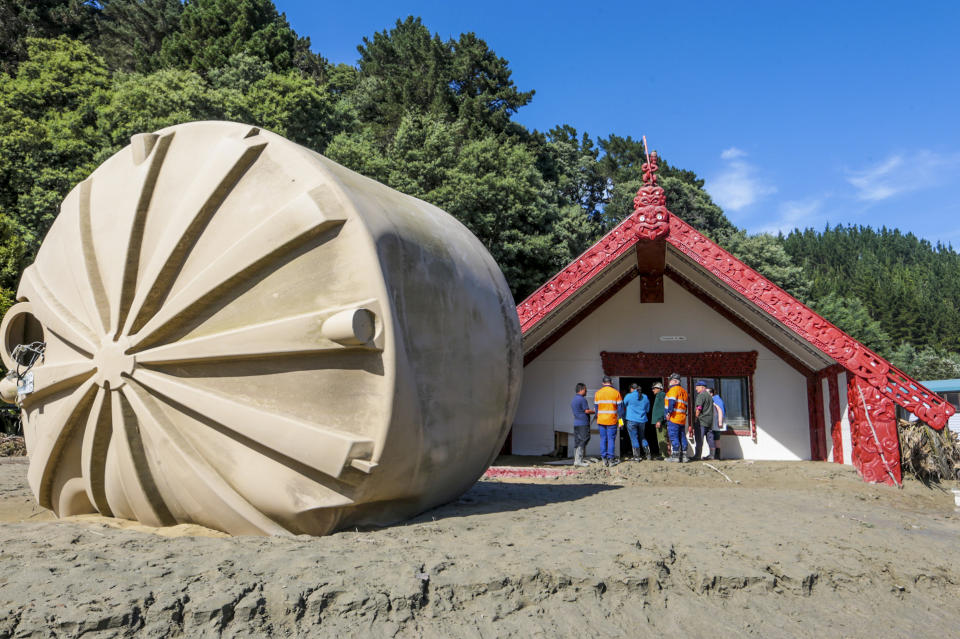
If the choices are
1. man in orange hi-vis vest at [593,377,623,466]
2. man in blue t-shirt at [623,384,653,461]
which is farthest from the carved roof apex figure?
man in blue t-shirt at [623,384,653,461]

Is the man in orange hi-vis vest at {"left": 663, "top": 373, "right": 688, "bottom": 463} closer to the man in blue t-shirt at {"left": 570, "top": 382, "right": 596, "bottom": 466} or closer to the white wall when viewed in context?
the man in blue t-shirt at {"left": 570, "top": 382, "right": 596, "bottom": 466}

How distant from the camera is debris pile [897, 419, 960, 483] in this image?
10.0 meters

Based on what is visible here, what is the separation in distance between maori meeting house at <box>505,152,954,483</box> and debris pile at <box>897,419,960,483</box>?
5.10 feet

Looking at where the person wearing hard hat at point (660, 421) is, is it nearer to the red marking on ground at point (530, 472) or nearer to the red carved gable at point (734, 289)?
the red marking on ground at point (530, 472)

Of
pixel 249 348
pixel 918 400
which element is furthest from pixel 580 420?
pixel 249 348

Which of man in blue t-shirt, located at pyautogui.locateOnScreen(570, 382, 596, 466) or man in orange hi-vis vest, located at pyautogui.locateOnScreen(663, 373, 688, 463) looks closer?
man in blue t-shirt, located at pyautogui.locateOnScreen(570, 382, 596, 466)

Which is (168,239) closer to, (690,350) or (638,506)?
(638,506)

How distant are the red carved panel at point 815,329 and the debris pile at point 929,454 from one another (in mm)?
534

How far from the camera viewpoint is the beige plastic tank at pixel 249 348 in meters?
4.43

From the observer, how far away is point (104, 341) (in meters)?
4.81

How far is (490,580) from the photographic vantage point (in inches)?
146

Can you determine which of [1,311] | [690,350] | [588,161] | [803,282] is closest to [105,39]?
[1,311]

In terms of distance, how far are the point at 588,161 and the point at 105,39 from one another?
91.6ft

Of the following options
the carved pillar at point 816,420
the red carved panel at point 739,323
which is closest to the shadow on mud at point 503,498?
the red carved panel at point 739,323
